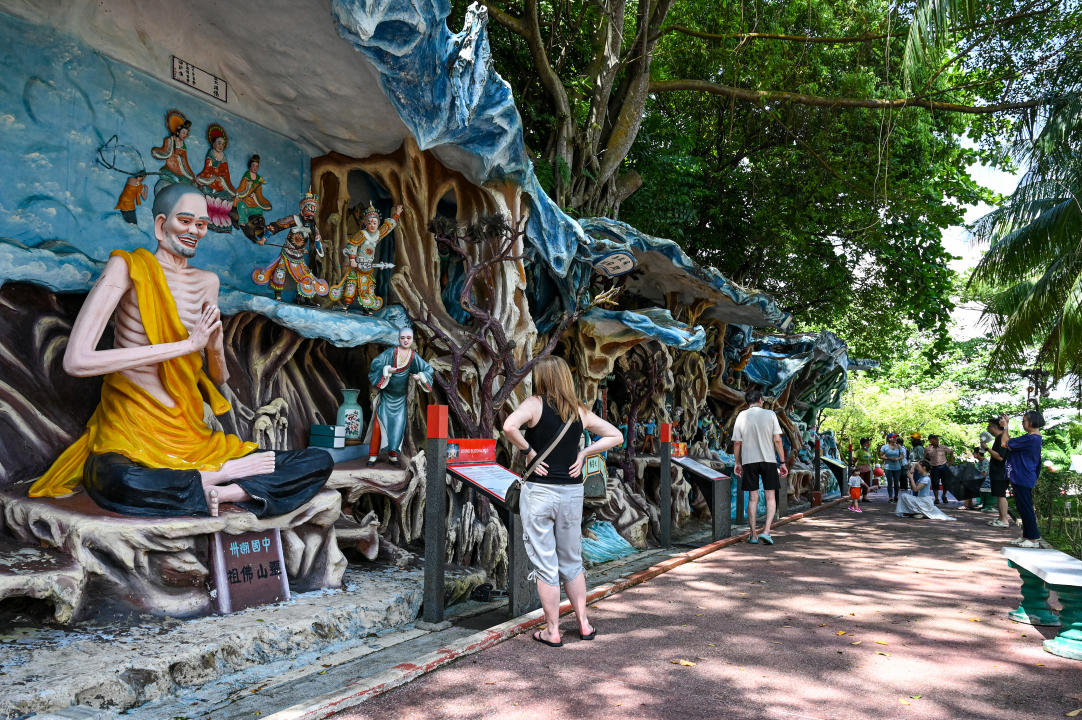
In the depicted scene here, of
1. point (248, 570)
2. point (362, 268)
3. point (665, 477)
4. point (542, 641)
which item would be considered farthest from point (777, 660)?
point (362, 268)

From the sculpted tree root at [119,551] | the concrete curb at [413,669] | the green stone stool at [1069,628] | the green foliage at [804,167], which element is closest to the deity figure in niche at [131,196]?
the sculpted tree root at [119,551]

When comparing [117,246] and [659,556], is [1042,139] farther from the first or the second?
[117,246]

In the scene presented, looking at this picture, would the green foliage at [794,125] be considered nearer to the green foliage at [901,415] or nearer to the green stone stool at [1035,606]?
the green stone stool at [1035,606]

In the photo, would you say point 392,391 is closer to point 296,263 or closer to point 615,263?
point 296,263

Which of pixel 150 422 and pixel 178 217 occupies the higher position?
pixel 178 217

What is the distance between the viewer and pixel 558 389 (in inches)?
178

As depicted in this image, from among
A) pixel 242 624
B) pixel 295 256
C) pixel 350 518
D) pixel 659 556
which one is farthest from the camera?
pixel 659 556

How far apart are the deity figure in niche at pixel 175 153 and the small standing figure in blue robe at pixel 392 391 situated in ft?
7.17

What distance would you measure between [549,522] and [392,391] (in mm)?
2989

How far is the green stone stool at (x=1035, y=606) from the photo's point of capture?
5043 mm

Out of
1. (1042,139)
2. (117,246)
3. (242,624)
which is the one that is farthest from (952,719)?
(1042,139)

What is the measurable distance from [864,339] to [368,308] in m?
20.7

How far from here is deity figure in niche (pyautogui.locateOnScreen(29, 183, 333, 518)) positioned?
4.80 metres

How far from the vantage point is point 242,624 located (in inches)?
177
